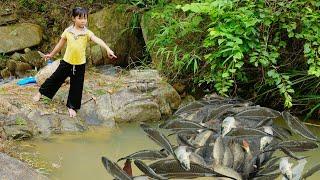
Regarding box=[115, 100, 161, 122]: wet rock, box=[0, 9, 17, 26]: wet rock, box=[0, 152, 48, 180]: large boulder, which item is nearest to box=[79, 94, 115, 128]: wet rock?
box=[115, 100, 161, 122]: wet rock

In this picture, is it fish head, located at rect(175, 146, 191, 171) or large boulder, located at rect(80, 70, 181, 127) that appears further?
large boulder, located at rect(80, 70, 181, 127)

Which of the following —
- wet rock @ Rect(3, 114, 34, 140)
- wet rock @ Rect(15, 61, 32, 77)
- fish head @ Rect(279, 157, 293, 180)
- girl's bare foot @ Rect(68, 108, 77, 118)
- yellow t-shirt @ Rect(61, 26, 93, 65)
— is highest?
yellow t-shirt @ Rect(61, 26, 93, 65)

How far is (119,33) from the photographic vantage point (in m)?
8.74

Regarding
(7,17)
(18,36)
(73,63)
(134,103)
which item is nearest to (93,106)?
(134,103)

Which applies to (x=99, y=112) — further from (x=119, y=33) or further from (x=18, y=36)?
(x=18, y=36)

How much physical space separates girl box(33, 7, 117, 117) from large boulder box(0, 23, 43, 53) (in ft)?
10.8

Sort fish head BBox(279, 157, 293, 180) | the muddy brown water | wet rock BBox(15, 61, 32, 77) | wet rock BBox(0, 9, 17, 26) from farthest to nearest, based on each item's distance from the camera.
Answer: wet rock BBox(0, 9, 17, 26)
wet rock BBox(15, 61, 32, 77)
the muddy brown water
fish head BBox(279, 157, 293, 180)

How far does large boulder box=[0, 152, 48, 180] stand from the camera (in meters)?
4.12

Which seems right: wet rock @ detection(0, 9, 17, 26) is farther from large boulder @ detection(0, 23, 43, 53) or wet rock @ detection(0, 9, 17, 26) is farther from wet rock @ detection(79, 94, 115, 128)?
wet rock @ detection(79, 94, 115, 128)

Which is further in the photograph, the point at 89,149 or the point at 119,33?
the point at 119,33

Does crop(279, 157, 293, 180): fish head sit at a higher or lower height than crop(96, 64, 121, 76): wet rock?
higher

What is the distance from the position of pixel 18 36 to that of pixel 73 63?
12.2ft

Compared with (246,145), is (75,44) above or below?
above

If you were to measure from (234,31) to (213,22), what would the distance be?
33cm
